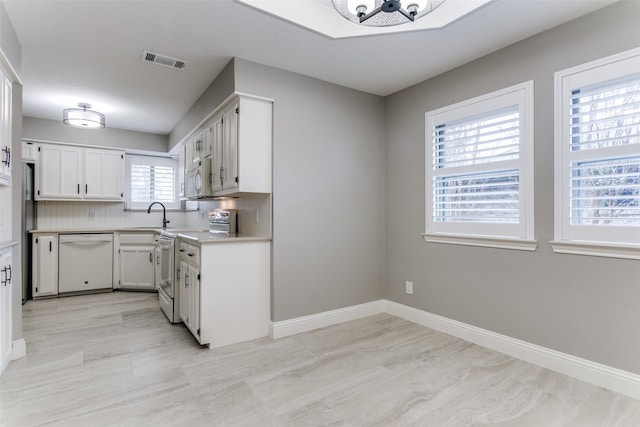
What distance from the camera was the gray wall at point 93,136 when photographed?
4590 millimetres

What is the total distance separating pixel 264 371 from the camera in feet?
7.59

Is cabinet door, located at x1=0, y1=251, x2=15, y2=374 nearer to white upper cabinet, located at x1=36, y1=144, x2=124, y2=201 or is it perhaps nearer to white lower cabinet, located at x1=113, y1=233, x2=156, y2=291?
white lower cabinet, located at x1=113, y1=233, x2=156, y2=291

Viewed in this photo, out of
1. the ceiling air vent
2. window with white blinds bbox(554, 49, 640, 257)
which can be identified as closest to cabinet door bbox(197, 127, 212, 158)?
the ceiling air vent

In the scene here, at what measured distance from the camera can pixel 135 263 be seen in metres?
4.79

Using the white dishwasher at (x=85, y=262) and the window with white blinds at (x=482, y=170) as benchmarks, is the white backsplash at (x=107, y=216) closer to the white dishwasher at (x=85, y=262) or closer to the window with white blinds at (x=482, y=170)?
the white dishwasher at (x=85, y=262)

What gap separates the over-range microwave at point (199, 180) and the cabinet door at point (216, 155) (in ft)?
0.24

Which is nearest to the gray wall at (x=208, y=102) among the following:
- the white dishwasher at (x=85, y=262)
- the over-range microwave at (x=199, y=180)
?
the over-range microwave at (x=199, y=180)

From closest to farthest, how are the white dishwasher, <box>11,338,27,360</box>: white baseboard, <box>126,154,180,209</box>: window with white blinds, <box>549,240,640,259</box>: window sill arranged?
<box>549,240,640,259</box>: window sill < <box>11,338,27,360</box>: white baseboard < the white dishwasher < <box>126,154,180,209</box>: window with white blinds

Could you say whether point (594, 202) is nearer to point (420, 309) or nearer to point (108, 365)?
point (420, 309)

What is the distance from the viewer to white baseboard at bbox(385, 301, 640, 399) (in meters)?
2.04

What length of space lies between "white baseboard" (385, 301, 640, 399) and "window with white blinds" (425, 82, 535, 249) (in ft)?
2.55

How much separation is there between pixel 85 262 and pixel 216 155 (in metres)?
2.94

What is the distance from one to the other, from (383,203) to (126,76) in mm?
3057

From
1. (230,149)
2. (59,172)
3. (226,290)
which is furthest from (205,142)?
(59,172)
